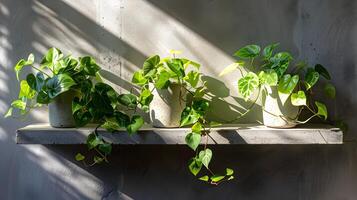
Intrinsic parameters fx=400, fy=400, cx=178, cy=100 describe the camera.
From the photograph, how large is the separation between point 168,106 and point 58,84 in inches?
18.4

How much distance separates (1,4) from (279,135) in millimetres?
1436

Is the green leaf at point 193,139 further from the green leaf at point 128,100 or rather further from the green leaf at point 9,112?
the green leaf at point 9,112

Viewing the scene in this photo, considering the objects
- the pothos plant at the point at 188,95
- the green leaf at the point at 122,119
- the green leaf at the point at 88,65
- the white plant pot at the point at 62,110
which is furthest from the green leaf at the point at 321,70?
the white plant pot at the point at 62,110

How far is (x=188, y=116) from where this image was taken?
1.69 m

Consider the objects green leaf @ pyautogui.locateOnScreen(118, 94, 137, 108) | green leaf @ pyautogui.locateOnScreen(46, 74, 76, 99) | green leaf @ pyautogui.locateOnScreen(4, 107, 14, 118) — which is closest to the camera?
green leaf @ pyautogui.locateOnScreen(46, 74, 76, 99)

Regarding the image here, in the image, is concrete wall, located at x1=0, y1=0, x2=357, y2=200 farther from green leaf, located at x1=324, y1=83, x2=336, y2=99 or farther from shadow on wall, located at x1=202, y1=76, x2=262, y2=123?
green leaf, located at x1=324, y1=83, x2=336, y2=99

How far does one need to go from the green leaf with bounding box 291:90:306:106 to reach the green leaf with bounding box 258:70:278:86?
0.10 meters

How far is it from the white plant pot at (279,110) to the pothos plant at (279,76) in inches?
0.9

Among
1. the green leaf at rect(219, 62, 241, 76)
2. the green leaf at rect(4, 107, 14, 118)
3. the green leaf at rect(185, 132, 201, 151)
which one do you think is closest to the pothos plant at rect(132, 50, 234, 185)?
the green leaf at rect(185, 132, 201, 151)

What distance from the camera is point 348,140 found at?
1924 millimetres

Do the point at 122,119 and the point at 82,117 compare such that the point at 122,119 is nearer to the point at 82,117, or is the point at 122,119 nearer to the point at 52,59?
the point at 82,117

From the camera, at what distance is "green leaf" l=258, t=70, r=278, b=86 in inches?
65.3

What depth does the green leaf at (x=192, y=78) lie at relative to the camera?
1.76 metres

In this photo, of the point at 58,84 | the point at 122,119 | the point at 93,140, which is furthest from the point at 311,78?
the point at 58,84
